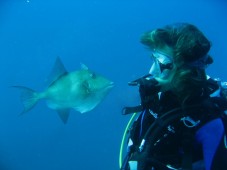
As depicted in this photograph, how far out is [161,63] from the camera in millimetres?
2049

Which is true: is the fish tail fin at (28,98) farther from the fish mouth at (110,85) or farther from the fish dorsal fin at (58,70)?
the fish mouth at (110,85)

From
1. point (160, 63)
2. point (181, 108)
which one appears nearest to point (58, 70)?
point (160, 63)

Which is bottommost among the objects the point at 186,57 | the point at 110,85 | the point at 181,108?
the point at 181,108

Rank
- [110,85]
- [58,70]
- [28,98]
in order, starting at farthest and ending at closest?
[28,98] → [58,70] → [110,85]

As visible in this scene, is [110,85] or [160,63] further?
[110,85]

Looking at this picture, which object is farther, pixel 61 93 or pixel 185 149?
pixel 61 93

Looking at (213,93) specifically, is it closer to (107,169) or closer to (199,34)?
(199,34)

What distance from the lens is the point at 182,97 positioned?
1976 mm

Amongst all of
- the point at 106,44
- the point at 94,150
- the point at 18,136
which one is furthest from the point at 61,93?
the point at 106,44

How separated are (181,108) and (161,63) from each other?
1.12 ft

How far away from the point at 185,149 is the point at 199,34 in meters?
0.79

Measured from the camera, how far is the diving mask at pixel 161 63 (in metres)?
2.01

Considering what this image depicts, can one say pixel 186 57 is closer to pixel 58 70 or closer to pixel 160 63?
pixel 160 63

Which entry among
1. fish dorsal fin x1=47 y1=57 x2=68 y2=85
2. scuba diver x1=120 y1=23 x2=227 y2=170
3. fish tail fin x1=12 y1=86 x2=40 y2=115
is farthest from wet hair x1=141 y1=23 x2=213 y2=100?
fish tail fin x1=12 y1=86 x2=40 y2=115
